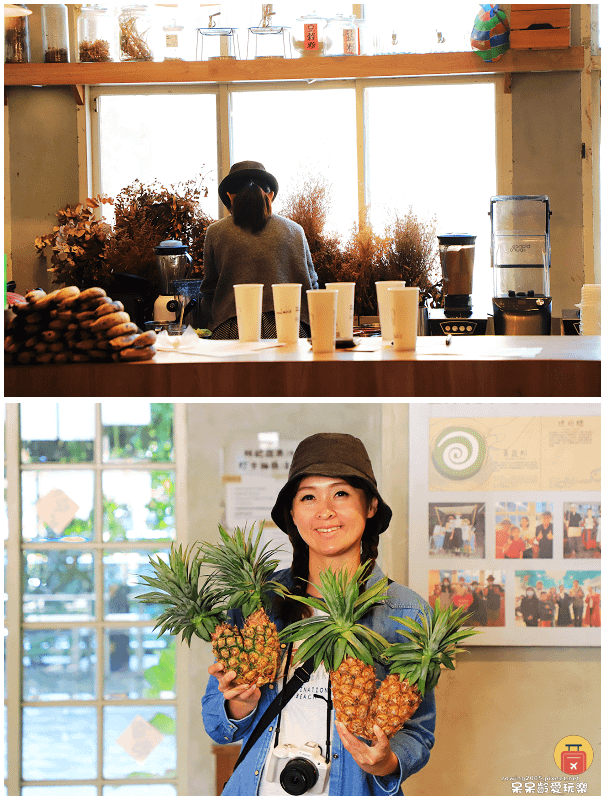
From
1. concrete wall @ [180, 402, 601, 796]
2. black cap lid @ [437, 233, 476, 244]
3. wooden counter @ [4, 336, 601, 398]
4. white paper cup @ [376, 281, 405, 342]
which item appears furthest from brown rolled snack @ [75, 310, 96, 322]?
black cap lid @ [437, 233, 476, 244]

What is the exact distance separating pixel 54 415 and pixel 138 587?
54 cm

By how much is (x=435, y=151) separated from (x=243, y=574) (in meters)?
4.37

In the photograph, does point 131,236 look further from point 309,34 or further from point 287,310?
point 287,310

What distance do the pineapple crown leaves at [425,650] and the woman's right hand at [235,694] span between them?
29cm

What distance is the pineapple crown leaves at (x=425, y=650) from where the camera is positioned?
161 centimetres

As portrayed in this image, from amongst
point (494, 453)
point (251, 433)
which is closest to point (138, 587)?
point (251, 433)

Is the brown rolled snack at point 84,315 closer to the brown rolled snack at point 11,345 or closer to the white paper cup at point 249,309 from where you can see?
the brown rolled snack at point 11,345

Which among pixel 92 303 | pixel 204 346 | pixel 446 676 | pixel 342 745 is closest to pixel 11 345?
pixel 92 303

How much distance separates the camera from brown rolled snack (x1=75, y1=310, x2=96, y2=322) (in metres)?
1.83

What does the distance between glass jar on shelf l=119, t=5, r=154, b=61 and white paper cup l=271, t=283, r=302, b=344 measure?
12.9ft

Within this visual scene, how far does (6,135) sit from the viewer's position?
5.52m

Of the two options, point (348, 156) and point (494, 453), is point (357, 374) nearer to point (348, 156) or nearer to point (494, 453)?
point (494, 453)

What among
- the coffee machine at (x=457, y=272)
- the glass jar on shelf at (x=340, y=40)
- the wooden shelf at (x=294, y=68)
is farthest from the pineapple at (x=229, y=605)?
the glass jar on shelf at (x=340, y=40)

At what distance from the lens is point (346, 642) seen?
63.7 inches
